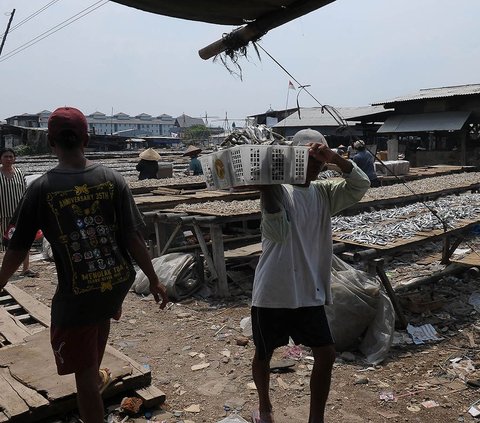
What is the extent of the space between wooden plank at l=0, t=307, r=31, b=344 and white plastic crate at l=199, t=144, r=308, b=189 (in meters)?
2.56

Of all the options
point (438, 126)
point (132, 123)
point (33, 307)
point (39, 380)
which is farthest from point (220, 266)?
point (132, 123)

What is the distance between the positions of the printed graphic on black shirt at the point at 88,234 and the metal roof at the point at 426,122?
1995cm

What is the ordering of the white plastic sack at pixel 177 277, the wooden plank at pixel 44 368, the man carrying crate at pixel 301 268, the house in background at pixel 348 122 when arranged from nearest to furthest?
the man carrying crate at pixel 301 268
the wooden plank at pixel 44 368
the white plastic sack at pixel 177 277
the house in background at pixel 348 122

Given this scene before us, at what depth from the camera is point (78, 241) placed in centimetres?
226

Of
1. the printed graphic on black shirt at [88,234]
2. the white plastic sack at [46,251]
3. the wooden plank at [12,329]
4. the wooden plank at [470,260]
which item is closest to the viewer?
the printed graphic on black shirt at [88,234]

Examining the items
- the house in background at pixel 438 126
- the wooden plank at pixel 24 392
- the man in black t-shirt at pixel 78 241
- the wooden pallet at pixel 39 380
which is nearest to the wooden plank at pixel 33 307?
the wooden pallet at pixel 39 380

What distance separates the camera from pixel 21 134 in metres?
34.2

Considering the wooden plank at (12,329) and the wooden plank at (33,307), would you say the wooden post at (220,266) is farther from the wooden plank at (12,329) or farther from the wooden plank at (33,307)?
the wooden plank at (12,329)

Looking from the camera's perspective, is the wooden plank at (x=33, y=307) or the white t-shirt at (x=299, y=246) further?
the wooden plank at (x=33, y=307)

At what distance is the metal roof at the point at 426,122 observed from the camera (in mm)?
20078

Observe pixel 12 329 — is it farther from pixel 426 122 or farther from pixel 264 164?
pixel 426 122

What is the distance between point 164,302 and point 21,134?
35364mm

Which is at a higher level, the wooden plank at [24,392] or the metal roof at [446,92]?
the metal roof at [446,92]

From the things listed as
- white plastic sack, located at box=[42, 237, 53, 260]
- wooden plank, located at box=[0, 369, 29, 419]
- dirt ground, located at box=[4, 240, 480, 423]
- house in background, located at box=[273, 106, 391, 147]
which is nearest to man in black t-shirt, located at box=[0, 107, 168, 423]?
wooden plank, located at box=[0, 369, 29, 419]
